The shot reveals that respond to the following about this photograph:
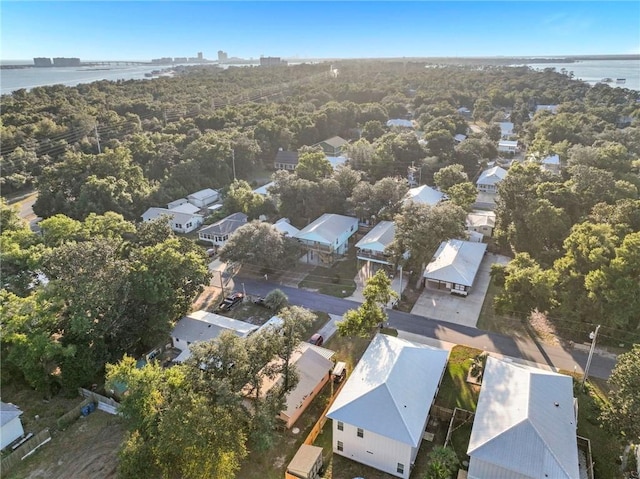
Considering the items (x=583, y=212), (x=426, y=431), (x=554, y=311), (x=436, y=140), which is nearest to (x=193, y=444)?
(x=426, y=431)

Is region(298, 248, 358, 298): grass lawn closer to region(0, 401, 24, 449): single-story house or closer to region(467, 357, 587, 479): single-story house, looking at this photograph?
region(467, 357, 587, 479): single-story house

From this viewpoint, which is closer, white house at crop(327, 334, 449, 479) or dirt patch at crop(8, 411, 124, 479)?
white house at crop(327, 334, 449, 479)

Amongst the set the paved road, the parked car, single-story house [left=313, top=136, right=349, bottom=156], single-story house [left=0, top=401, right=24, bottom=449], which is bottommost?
the paved road

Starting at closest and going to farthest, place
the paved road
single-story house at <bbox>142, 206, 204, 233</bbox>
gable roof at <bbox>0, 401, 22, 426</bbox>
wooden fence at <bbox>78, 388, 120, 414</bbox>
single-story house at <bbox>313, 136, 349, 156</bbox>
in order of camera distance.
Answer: gable roof at <bbox>0, 401, 22, 426</bbox> → wooden fence at <bbox>78, 388, 120, 414</bbox> → the paved road → single-story house at <bbox>142, 206, 204, 233</bbox> → single-story house at <bbox>313, 136, 349, 156</bbox>

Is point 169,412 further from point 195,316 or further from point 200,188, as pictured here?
point 200,188

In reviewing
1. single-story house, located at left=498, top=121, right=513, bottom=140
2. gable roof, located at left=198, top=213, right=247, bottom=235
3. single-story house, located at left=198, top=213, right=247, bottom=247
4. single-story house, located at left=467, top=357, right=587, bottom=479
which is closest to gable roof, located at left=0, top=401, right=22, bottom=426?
single-story house, located at left=467, top=357, right=587, bottom=479

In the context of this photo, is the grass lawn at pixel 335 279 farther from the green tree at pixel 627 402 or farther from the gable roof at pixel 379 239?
the green tree at pixel 627 402

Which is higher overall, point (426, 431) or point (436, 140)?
point (436, 140)
